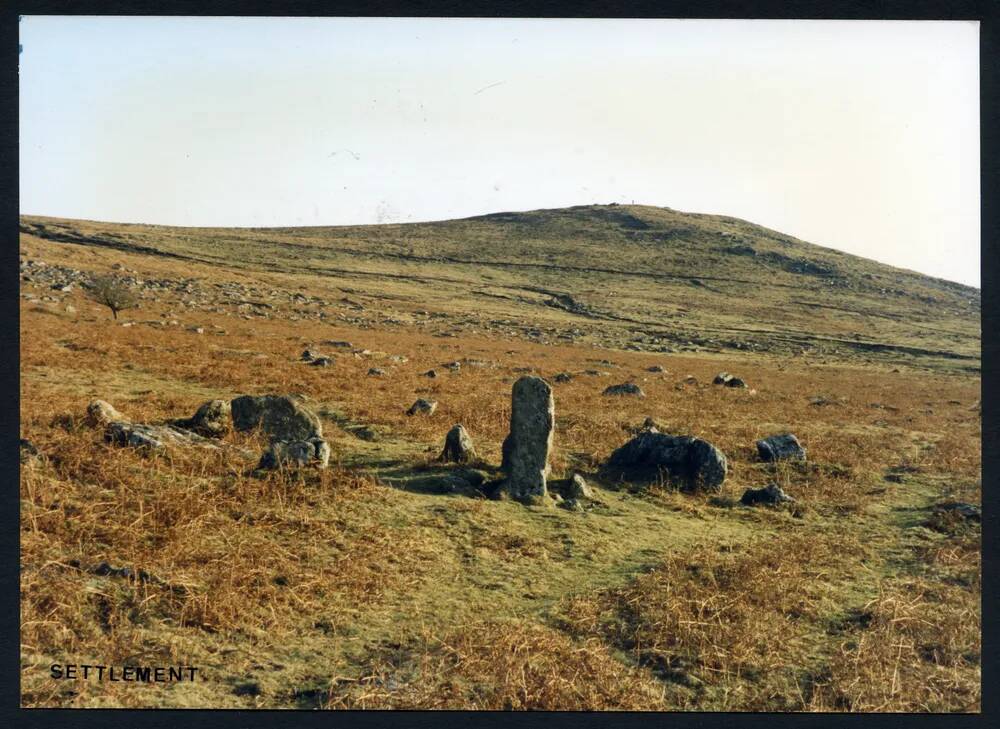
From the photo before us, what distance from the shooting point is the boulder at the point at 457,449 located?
10945 millimetres

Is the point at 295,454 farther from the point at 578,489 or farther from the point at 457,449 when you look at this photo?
the point at 578,489

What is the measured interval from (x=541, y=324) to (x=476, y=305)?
10440 mm

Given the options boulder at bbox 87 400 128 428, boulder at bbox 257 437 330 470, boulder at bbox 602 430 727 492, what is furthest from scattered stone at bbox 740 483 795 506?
boulder at bbox 87 400 128 428

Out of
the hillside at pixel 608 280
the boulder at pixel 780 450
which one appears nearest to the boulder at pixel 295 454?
the boulder at pixel 780 450

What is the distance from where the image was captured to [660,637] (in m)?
6.07

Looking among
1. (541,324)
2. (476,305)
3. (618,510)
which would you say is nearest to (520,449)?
(618,510)

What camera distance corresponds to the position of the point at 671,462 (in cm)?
1141

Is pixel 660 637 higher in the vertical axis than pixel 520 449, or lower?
lower

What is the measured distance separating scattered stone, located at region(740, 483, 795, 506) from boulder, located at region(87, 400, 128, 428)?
9363 mm

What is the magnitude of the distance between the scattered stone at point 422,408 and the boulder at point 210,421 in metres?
4.34

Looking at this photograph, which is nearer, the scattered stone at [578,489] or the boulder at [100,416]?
the boulder at [100,416]

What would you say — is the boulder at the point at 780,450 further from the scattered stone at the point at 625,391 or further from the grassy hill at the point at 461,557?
the scattered stone at the point at 625,391

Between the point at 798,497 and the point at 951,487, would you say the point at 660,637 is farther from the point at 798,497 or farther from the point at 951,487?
the point at 951,487

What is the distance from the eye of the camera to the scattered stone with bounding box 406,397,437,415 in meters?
14.4
